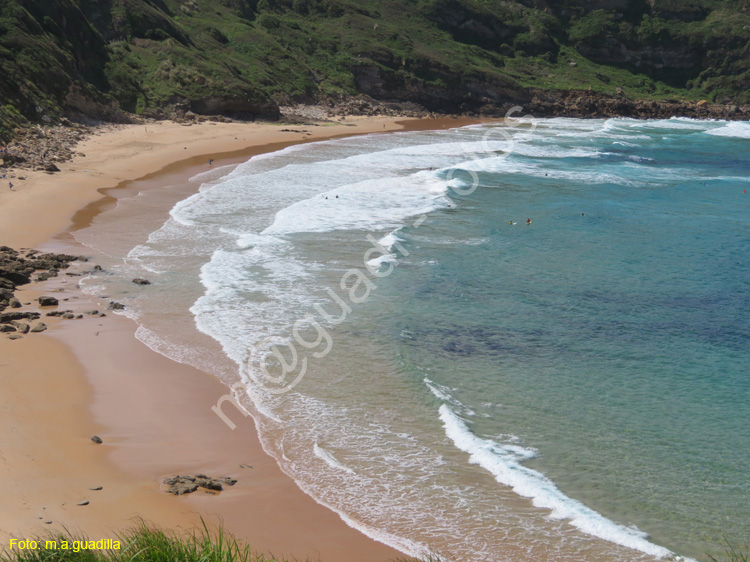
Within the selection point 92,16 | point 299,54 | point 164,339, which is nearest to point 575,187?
point 164,339

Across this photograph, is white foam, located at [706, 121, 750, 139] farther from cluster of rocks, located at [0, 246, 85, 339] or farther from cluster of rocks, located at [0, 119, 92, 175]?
cluster of rocks, located at [0, 246, 85, 339]

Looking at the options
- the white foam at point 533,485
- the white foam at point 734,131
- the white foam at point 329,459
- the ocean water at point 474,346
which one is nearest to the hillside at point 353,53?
the white foam at point 734,131

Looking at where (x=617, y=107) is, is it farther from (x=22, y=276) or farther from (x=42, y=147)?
(x=22, y=276)

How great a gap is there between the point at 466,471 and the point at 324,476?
6.46ft

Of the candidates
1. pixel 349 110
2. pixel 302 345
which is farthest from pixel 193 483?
pixel 349 110

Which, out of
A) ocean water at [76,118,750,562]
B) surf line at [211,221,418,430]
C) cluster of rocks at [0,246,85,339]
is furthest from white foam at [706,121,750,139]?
cluster of rocks at [0,246,85,339]

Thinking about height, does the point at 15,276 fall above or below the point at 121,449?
above

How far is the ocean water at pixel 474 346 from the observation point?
29.3ft

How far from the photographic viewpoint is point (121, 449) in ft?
32.3

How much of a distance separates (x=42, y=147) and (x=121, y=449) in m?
22.8

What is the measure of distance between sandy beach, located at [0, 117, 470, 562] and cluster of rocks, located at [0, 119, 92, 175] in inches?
453

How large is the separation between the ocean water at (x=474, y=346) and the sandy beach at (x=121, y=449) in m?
0.49

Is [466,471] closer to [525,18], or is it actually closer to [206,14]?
[206,14]

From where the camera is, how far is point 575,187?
32.2 m
